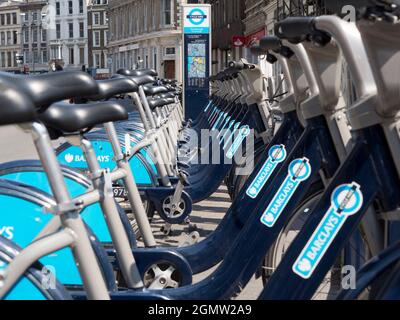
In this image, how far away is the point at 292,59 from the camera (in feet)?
11.8

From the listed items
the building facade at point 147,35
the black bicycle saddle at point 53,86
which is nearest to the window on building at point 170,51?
the building facade at point 147,35

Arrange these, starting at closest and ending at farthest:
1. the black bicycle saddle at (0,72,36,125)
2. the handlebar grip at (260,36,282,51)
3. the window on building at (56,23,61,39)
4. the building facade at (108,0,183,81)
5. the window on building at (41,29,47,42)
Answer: the black bicycle saddle at (0,72,36,125) < the handlebar grip at (260,36,282,51) < the building facade at (108,0,183,81) < the window on building at (56,23,61,39) < the window on building at (41,29,47,42)

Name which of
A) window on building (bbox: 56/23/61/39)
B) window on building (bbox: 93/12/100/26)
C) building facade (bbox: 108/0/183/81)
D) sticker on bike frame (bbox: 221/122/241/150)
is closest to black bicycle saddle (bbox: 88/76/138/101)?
sticker on bike frame (bbox: 221/122/241/150)

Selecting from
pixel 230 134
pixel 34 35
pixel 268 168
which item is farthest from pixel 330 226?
pixel 34 35

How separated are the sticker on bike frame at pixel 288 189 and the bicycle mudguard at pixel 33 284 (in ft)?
3.50

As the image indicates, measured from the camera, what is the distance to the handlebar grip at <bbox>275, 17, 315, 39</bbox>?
2698 mm

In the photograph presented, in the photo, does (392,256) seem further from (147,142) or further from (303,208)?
(147,142)

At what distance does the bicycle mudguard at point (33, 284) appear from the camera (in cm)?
213

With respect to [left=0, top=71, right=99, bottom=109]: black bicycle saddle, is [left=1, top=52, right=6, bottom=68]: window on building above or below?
below

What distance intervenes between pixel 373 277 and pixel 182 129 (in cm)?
892

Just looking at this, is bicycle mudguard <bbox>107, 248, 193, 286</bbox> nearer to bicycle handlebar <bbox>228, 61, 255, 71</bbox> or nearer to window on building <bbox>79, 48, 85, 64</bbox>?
bicycle handlebar <bbox>228, 61, 255, 71</bbox>

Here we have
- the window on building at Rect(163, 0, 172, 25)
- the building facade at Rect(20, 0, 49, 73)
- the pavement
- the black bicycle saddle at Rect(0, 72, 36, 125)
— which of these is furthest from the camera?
the building facade at Rect(20, 0, 49, 73)

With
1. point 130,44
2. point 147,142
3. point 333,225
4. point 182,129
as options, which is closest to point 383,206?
point 333,225

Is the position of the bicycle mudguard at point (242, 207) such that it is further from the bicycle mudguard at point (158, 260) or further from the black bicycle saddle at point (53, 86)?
the black bicycle saddle at point (53, 86)
